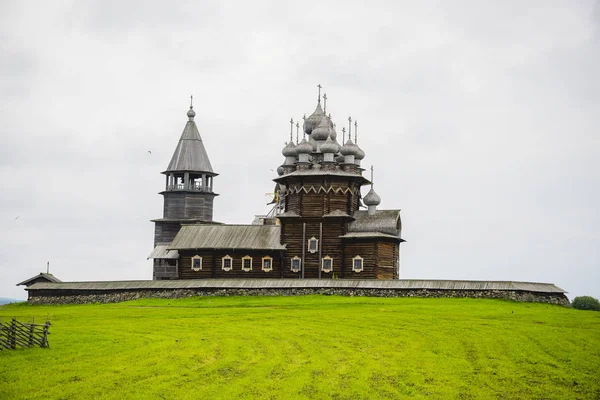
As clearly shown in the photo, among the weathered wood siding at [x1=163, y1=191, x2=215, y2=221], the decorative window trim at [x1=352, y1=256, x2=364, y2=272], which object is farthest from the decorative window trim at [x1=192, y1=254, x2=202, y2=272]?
the weathered wood siding at [x1=163, y1=191, x2=215, y2=221]

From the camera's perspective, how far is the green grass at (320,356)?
2669 cm

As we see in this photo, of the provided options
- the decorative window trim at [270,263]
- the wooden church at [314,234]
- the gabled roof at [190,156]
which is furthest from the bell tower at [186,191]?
the decorative window trim at [270,263]

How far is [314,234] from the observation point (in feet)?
221

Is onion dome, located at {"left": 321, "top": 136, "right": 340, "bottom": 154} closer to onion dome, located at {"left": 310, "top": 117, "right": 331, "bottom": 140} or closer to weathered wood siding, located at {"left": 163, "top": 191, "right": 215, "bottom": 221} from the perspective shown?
onion dome, located at {"left": 310, "top": 117, "right": 331, "bottom": 140}

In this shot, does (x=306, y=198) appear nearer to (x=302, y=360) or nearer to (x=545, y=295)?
(x=545, y=295)

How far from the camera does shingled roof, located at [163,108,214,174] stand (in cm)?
8550

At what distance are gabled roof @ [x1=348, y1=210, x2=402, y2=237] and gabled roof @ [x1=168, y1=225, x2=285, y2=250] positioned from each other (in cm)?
612

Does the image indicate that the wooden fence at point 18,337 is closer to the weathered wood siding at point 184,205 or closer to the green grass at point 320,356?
the green grass at point 320,356

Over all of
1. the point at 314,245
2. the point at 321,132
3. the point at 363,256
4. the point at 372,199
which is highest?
the point at 321,132

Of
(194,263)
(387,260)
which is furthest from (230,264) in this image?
(387,260)

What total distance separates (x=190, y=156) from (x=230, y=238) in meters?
18.6

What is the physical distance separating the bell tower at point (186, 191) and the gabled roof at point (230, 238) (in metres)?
13.6

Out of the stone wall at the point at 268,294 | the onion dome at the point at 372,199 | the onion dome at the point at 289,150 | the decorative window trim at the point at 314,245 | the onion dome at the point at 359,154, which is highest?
the onion dome at the point at 289,150

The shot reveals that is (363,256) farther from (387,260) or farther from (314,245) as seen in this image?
(314,245)
